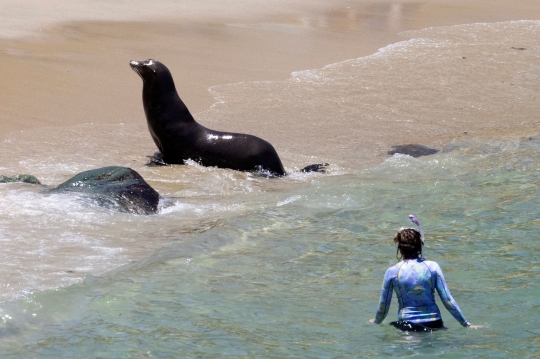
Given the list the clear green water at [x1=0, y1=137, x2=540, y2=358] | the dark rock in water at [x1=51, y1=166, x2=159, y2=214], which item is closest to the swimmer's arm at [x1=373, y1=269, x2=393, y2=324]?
the clear green water at [x1=0, y1=137, x2=540, y2=358]

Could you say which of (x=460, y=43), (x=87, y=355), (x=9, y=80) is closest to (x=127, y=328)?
(x=87, y=355)

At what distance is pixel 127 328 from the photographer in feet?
16.4

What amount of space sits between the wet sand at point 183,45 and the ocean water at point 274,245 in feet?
2.06

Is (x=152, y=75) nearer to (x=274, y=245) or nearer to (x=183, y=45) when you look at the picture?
(x=274, y=245)

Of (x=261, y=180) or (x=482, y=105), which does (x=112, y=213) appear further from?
(x=482, y=105)

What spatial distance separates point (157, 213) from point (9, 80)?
5039 mm

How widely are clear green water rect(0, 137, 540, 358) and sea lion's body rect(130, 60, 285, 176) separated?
2.63ft

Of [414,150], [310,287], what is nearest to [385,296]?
[310,287]

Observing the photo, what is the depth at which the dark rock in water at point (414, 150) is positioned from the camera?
1022 cm

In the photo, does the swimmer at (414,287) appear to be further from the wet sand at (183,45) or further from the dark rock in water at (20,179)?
the wet sand at (183,45)

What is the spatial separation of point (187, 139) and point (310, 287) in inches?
158

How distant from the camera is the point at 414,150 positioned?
34.0ft

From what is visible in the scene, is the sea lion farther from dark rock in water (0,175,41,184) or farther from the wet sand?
dark rock in water (0,175,41,184)

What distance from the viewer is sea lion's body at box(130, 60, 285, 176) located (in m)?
9.27
